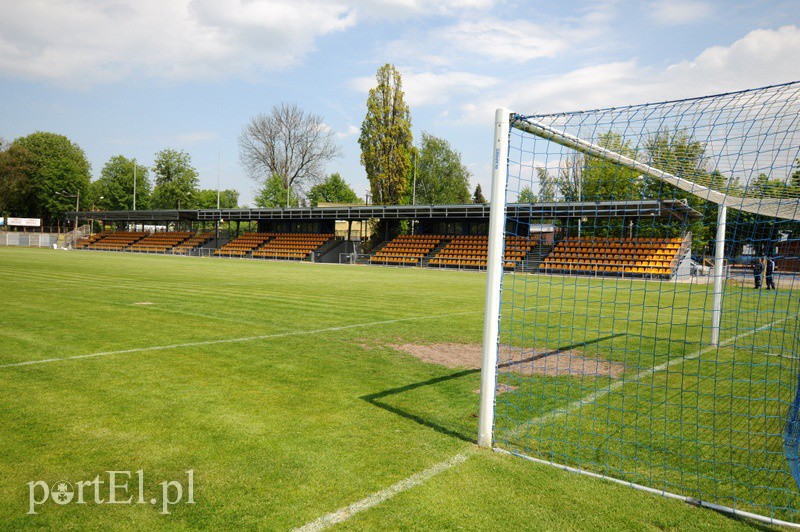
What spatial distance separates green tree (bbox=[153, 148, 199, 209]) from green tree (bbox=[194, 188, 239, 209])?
273cm

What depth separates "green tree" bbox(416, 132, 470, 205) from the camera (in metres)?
80.4

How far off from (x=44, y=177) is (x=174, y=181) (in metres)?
18.9

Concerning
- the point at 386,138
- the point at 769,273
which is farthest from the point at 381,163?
the point at 769,273

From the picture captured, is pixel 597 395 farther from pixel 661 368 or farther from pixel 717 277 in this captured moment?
pixel 717 277

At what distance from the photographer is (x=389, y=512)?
310cm

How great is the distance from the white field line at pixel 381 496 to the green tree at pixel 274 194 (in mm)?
61747

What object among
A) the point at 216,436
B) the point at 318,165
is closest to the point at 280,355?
the point at 216,436

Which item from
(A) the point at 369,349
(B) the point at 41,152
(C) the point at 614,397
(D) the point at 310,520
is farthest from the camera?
(B) the point at 41,152

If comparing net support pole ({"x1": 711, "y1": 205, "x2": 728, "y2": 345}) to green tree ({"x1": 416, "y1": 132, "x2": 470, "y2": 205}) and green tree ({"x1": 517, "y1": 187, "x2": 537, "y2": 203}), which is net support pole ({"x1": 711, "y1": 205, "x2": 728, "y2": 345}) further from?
green tree ({"x1": 416, "y1": 132, "x2": 470, "y2": 205})

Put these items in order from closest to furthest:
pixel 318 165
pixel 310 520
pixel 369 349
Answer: pixel 310 520 < pixel 369 349 < pixel 318 165

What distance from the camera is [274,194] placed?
6366 cm

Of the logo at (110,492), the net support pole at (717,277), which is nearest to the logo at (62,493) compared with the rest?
the logo at (110,492)

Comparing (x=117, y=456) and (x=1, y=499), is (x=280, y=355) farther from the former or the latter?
(x=1, y=499)

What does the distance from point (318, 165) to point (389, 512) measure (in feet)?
220
